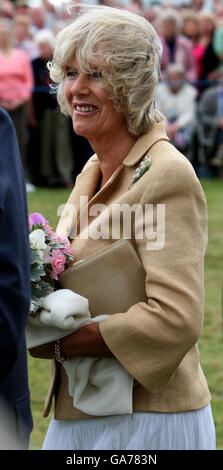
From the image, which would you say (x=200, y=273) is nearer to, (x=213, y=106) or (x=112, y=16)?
(x=112, y=16)

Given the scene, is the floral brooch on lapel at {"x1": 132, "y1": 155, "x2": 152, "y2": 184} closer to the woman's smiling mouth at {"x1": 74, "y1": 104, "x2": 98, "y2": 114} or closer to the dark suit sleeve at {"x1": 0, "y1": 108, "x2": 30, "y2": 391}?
the woman's smiling mouth at {"x1": 74, "y1": 104, "x2": 98, "y2": 114}

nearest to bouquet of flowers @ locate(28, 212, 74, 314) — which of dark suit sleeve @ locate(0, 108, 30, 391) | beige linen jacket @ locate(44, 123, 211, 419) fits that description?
beige linen jacket @ locate(44, 123, 211, 419)

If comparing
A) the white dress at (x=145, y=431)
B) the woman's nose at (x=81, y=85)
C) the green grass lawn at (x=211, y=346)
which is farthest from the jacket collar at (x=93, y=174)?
the green grass lawn at (x=211, y=346)

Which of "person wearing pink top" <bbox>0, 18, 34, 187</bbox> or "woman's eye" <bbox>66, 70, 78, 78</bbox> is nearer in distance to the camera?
"woman's eye" <bbox>66, 70, 78, 78</bbox>

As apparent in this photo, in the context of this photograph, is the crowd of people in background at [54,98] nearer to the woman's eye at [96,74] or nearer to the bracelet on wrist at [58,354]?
the woman's eye at [96,74]

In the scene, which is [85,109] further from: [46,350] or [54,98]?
[54,98]

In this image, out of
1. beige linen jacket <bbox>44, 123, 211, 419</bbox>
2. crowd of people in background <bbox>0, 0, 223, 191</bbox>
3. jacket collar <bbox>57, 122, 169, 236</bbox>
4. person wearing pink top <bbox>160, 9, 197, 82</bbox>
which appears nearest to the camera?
beige linen jacket <bbox>44, 123, 211, 419</bbox>

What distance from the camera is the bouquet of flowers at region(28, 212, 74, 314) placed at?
2.56 metres

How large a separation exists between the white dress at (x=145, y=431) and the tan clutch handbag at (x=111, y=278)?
37cm

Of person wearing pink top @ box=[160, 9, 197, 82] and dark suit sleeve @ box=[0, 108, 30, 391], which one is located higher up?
dark suit sleeve @ box=[0, 108, 30, 391]

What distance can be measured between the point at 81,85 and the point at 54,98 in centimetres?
983

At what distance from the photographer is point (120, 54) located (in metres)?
2.64

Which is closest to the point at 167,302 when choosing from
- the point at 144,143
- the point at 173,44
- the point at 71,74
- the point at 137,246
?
the point at 137,246

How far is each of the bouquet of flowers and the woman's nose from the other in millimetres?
479
